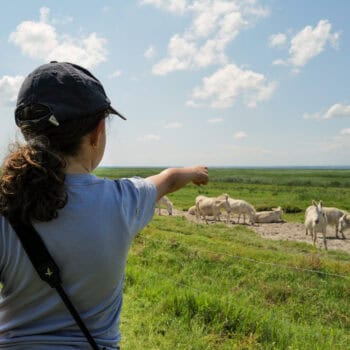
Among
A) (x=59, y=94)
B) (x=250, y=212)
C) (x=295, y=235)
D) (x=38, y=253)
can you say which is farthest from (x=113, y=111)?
(x=250, y=212)

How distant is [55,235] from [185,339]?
3312 mm

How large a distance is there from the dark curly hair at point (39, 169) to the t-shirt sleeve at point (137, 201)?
24cm

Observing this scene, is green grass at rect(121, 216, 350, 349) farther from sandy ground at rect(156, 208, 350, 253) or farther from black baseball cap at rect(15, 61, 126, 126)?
sandy ground at rect(156, 208, 350, 253)

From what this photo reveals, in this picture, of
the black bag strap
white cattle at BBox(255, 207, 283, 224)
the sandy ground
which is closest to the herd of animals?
white cattle at BBox(255, 207, 283, 224)

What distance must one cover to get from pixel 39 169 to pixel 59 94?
0.96 ft

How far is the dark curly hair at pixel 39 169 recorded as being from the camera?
128 centimetres

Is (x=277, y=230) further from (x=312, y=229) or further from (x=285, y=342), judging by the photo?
(x=285, y=342)

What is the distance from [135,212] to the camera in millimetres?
1505

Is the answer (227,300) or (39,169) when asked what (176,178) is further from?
(227,300)

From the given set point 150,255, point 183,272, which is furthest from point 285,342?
point 150,255

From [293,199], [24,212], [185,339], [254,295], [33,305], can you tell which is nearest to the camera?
[24,212]

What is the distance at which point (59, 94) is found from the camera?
1410 millimetres

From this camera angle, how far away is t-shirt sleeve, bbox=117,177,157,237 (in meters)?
1.47

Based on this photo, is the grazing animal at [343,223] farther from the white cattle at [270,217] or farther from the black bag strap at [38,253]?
the black bag strap at [38,253]
